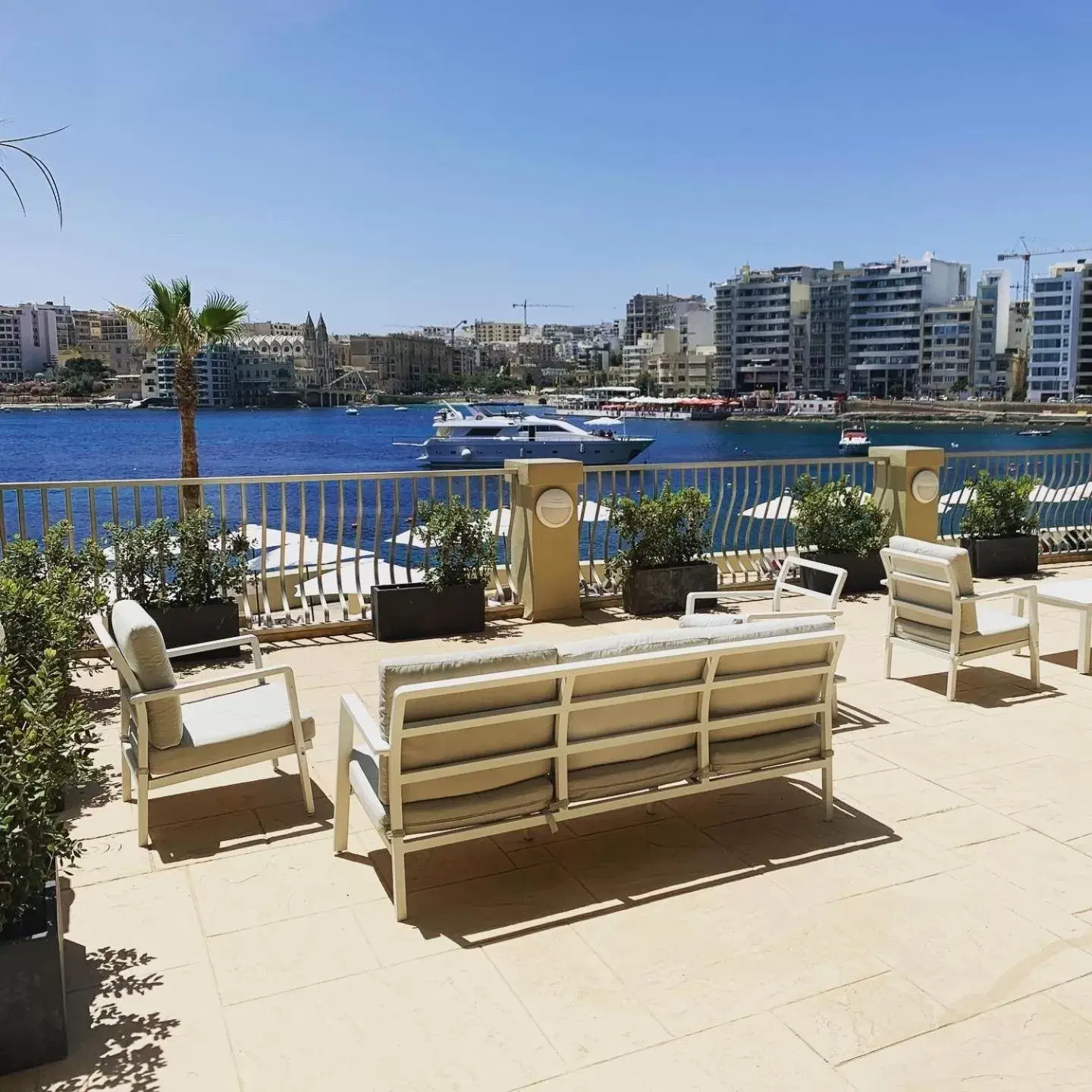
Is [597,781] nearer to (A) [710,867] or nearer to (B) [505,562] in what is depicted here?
(A) [710,867]

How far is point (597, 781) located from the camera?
347cm

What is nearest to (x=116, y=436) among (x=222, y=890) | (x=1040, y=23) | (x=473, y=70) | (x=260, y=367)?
(x=260, y=367)

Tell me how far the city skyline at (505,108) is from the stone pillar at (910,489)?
7.15m

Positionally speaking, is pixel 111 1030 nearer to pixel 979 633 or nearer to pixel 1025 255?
pixel 979 633

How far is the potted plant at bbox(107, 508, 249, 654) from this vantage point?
660cm

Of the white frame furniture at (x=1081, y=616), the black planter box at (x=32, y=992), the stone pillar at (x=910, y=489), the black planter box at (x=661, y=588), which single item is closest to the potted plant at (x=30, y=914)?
the black planter box at (x=32, y=992)

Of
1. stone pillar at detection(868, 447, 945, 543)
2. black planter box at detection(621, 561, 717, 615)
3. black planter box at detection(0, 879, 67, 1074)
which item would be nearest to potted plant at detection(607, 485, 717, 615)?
black planter box at detection(621, 561, 717, 615)

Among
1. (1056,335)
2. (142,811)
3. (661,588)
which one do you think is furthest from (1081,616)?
(1056,335)

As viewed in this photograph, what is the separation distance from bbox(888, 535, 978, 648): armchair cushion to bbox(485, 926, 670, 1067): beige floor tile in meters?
3.38

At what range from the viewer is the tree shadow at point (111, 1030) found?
242cm

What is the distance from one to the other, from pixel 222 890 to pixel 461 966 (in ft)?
3.43

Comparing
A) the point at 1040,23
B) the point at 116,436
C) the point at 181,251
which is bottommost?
the point at 116,436

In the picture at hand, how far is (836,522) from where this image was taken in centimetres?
880

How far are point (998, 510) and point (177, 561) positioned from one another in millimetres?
7631
